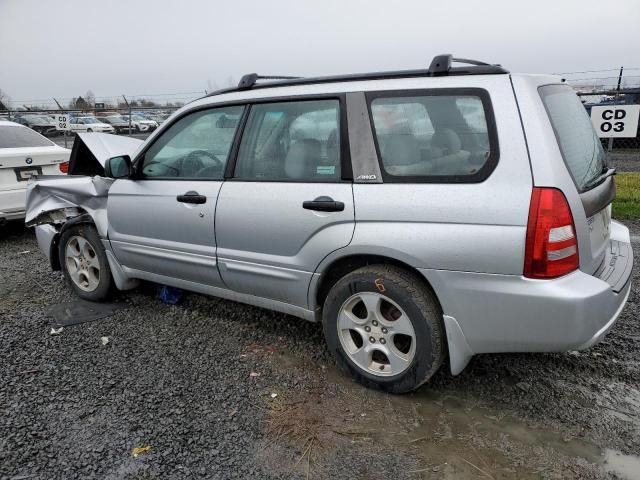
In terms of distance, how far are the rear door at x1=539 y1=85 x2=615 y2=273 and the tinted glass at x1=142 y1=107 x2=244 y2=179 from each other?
1931 mm

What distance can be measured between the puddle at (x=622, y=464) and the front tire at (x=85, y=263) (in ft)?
12.1

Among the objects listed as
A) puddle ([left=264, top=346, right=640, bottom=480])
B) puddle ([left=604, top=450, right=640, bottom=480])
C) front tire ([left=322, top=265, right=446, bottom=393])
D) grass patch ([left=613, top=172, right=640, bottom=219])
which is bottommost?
grass patch ([left=613, top=172, right=640, bottom=219])

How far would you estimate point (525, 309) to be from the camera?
2459 mm

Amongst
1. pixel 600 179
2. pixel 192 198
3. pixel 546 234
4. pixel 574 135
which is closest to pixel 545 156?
pixel 546 234

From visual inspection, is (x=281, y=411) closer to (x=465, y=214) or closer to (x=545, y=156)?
(x=465, y=214)

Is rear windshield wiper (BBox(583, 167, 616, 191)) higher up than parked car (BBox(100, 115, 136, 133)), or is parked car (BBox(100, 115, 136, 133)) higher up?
rear windshield wiper (BBox(583, 167, 616, 191))

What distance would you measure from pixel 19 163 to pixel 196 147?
4.02 metres

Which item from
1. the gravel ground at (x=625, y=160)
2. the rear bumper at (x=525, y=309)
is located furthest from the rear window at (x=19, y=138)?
the gravel ground at (x=625, y=160)

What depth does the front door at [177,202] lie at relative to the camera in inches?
139

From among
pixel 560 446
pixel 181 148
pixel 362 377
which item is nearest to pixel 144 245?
pixel 181 148

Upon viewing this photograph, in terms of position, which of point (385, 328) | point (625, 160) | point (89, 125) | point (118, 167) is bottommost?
point (625, 160)

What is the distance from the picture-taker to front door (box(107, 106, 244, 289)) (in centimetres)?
353

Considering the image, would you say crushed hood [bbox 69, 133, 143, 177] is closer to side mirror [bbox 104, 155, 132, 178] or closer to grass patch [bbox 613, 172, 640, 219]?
side mirror [bbox 104, 155, 132, 178]

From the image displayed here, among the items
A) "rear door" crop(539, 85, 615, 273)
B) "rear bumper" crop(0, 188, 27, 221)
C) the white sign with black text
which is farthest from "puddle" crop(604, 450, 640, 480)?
the white sign with black text
